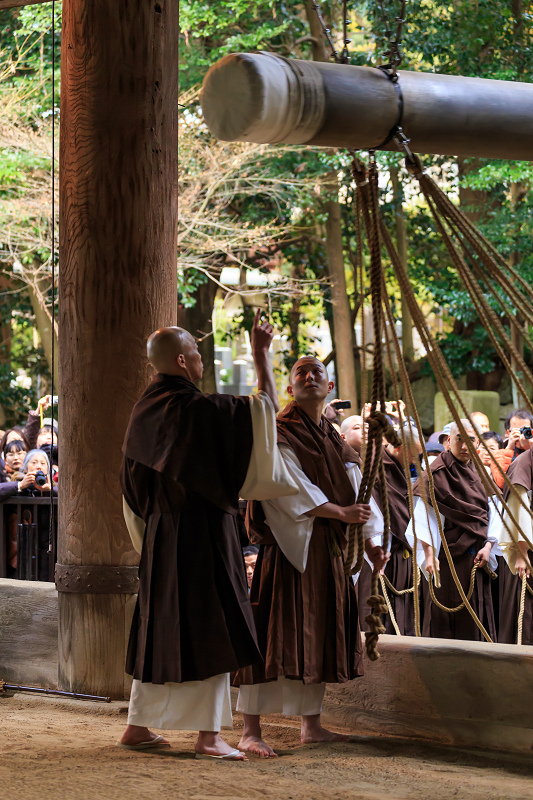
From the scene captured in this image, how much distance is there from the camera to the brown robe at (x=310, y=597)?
12.5 ft

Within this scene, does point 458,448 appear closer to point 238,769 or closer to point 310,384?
point 310,384

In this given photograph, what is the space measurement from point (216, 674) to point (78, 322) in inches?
70.8

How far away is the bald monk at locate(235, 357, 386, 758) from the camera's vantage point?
3.80 meters

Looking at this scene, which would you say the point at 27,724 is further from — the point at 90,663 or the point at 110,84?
the point at 110,84

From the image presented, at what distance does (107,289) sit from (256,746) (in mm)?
2098

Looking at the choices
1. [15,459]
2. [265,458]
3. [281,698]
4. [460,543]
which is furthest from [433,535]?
[15,459]

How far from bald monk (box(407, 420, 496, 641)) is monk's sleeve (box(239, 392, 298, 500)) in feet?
7.86

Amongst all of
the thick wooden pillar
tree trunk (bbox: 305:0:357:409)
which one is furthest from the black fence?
tree trunk (bbox: 305:0:357:409)

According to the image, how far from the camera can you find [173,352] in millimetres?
3746

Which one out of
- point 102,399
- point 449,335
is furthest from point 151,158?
point 449,335

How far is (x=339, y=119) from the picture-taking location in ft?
9.52

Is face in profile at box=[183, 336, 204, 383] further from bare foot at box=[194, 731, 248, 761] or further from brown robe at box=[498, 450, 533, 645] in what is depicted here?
brown robe at box=[498, 450, 533, 645]

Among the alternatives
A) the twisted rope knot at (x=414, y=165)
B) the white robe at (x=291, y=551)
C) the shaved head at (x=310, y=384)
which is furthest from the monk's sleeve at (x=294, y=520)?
the twisted rope knot at (x=414, y=165)

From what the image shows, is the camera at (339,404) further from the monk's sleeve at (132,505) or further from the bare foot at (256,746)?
the bare foot at (256,746)
